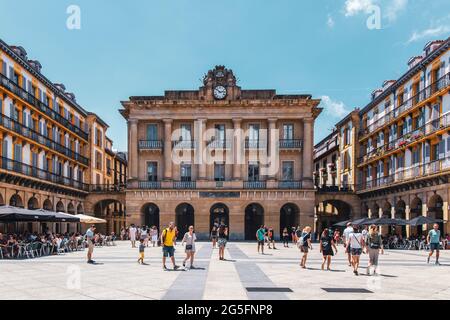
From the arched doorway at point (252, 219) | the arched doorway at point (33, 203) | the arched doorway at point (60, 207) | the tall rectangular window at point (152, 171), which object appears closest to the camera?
the arched doorway at point (33, 203)

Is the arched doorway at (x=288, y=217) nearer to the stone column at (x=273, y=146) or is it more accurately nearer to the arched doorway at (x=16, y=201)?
the stone column at (x=273, y=146)

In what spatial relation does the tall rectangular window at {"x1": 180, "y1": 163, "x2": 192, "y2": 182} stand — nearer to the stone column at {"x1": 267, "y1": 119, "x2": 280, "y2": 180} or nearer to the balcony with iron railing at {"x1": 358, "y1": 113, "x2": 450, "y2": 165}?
the stone column at {"x1": 267, "y1": 119, "x2": 280, "y2": 180}

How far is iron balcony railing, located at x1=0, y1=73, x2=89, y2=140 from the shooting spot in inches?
1341

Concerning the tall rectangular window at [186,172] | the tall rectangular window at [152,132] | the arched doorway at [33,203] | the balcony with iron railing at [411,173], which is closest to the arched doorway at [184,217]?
the tall rectangular window at [186,172]

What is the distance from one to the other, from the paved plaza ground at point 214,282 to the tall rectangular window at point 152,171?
1125 inches

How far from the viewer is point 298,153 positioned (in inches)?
1861

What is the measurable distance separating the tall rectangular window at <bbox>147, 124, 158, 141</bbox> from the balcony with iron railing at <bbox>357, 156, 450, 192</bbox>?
2103 cm

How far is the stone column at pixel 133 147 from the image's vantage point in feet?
154

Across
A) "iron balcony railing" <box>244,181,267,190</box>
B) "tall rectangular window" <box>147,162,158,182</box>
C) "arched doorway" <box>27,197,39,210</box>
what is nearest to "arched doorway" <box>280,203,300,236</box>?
"iron balcony railing" <box>244,181,267,190</box>

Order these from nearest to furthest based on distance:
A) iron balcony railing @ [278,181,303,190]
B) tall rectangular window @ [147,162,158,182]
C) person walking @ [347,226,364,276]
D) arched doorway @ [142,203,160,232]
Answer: person walking @ [347,226,364,276], iron balcony railing @ [278,181,303,190], tall rectangular window @ [147,162,158,182], arched doorway @ [142,203,160,232]

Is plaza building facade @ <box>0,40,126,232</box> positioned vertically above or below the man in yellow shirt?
above

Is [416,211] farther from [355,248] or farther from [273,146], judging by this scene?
[355,248]

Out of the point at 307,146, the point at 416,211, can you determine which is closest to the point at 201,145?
the point at 307,146

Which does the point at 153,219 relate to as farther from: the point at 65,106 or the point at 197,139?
the point at 65,106
